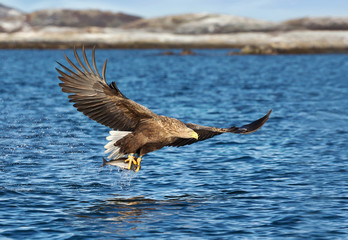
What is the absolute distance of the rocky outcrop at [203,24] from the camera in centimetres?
15550

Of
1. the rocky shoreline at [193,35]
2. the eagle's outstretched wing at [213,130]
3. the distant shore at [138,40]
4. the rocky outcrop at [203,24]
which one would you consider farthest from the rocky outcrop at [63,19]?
the eagle's outstretched wing at [213,130]

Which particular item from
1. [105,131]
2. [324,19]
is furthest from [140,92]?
[324,19]

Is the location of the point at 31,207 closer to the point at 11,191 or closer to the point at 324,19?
the point at 11,191

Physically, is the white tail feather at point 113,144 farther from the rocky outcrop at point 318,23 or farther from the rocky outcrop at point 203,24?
the rocky outcrop at point 318,23

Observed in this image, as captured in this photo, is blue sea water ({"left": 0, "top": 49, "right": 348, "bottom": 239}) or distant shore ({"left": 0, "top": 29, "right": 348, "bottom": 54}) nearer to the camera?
blue sea water ({"left": 0, "top": 49, "right": 348, "bottom": 239})

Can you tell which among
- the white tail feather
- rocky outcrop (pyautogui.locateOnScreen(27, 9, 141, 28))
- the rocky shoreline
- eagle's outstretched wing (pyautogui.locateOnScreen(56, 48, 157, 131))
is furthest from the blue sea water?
rocky outcrop (pyautogui.locateOnScreen(27, 9, 141, 28))

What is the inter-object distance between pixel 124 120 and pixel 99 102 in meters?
0.55

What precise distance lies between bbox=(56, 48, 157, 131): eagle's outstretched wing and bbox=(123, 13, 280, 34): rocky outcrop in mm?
142316

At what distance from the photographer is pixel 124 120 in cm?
1102

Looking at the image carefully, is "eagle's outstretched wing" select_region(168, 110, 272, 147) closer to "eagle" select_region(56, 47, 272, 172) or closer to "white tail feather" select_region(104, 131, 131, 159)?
"eagle" select_region(56, 47, 272, 172)

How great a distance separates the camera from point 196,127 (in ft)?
37.1

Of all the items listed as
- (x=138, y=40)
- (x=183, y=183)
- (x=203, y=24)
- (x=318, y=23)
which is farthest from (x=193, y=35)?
(x=183, y=183)

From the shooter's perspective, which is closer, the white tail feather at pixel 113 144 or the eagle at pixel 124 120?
the eagle at pixel 124 120

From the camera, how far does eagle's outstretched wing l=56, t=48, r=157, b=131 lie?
10.7 metres
